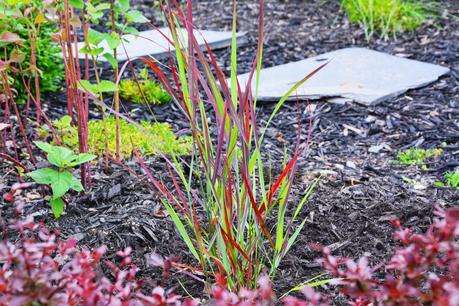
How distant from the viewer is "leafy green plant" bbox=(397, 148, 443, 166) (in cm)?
348

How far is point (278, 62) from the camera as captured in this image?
17.3 ft

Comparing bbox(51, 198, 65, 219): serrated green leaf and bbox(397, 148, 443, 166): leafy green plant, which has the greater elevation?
bbox(51, 198, 65, 219): serrated green leaf

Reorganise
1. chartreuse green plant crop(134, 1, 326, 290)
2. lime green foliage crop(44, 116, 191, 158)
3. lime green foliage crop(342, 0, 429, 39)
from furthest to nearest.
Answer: lime green foliage crop(342, 0, 429, 39), lime green foliage crop(44, 116, 191, 158), chartreuse green plant crop(134, 1, 326, 290)

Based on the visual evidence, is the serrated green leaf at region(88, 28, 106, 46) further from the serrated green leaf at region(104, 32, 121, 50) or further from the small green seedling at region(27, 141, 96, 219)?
the small green seedling at region(27, 141, 96, 219)

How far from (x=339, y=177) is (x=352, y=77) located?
1.74 m

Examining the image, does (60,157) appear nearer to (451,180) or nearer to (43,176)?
(43,176)

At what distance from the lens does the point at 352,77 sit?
186 inches

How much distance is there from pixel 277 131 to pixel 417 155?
852mm

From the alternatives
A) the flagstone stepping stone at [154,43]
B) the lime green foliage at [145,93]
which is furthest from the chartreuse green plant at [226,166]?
the flagstone stepping stone at [154,43]

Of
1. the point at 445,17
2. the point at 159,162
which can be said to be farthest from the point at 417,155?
the point at 445,17

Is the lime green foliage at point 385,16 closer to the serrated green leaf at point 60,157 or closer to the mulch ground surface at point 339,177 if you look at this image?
the mulch ground surface at point 339,177

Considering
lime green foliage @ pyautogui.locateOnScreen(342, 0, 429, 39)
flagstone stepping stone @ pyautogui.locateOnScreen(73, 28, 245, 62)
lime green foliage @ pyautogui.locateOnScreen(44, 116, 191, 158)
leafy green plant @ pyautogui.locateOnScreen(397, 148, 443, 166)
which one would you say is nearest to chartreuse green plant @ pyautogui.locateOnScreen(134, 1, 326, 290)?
lime green foliage @ pyautogui.locateOnScreen(44, 116, 191, 158)

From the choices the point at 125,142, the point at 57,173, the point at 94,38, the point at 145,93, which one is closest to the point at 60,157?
the point at 57,173

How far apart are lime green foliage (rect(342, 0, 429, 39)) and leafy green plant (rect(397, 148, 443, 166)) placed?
2.29 m
